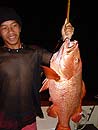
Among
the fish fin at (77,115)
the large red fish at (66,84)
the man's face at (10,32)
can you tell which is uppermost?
the man's face at (10,32)

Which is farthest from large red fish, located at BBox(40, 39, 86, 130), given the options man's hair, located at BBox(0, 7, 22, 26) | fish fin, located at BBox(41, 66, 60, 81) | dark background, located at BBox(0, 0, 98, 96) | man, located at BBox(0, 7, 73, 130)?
dark background, located at BBox(0, 0, 98, 96)

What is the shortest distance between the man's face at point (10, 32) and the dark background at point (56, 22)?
15.3 ft

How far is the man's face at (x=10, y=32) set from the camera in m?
2.82

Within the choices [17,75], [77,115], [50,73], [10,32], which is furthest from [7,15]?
[77,115]

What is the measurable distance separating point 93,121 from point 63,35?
325cm

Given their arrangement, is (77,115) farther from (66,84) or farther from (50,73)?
(50,73)

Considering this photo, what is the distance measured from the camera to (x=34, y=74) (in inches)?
115

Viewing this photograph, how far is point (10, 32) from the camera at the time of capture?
2.82 meters

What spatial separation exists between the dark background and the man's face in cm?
467

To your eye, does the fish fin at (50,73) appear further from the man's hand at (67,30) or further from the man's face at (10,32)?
the man's face at (10,32)

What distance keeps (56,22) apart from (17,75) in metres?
5.31

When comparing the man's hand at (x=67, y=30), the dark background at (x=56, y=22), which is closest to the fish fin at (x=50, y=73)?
the man's hand at (x=67, y=30)

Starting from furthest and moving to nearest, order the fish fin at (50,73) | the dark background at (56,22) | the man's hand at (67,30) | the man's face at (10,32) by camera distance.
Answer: the dark background at (56,22), the man's face at (10,32), the man's hand at (67,30), the fish fin at (50,73)

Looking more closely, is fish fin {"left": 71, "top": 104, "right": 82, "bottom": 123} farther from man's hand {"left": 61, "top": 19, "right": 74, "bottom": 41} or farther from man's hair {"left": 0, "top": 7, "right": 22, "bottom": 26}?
man's hair {"left": 0, "top": 7, "right": 22, "bottom": 26}
